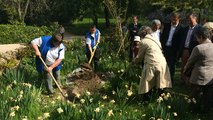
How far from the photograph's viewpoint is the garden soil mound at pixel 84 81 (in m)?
7.99

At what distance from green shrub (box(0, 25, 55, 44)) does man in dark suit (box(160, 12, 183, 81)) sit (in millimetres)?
10054

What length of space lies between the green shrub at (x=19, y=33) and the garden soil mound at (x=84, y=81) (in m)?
9.50

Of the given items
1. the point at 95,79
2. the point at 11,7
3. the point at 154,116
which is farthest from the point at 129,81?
the point at 11,7

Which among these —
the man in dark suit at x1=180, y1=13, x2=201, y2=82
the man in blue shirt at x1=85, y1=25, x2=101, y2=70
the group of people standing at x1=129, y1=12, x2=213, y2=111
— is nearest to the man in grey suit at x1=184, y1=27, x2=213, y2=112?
the group of people standing at x1=129, y1=12, x2=213, y2=111

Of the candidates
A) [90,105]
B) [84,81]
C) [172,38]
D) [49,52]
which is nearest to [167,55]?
[172,38]

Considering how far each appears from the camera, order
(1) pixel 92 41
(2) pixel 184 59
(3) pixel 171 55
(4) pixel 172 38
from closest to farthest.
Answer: (2) pixel 184 59, (4) pixel 172 38, (3) pixel 171 55, (1) pixel 92 41

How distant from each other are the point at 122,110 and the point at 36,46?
2275 mm

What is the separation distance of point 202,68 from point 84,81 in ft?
9.71

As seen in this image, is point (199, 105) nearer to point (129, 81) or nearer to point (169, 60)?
point (129, 81)

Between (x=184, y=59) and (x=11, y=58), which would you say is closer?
(x=184, y=59)

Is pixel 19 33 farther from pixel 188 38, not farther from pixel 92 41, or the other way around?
pixel 188 38

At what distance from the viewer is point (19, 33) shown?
758 inches

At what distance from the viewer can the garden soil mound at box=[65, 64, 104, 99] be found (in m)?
7.99

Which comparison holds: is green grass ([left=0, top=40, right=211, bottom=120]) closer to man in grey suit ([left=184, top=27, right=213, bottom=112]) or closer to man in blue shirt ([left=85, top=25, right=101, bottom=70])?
man in grey suit ([left=184, top=27, right=213, bottom=112])
